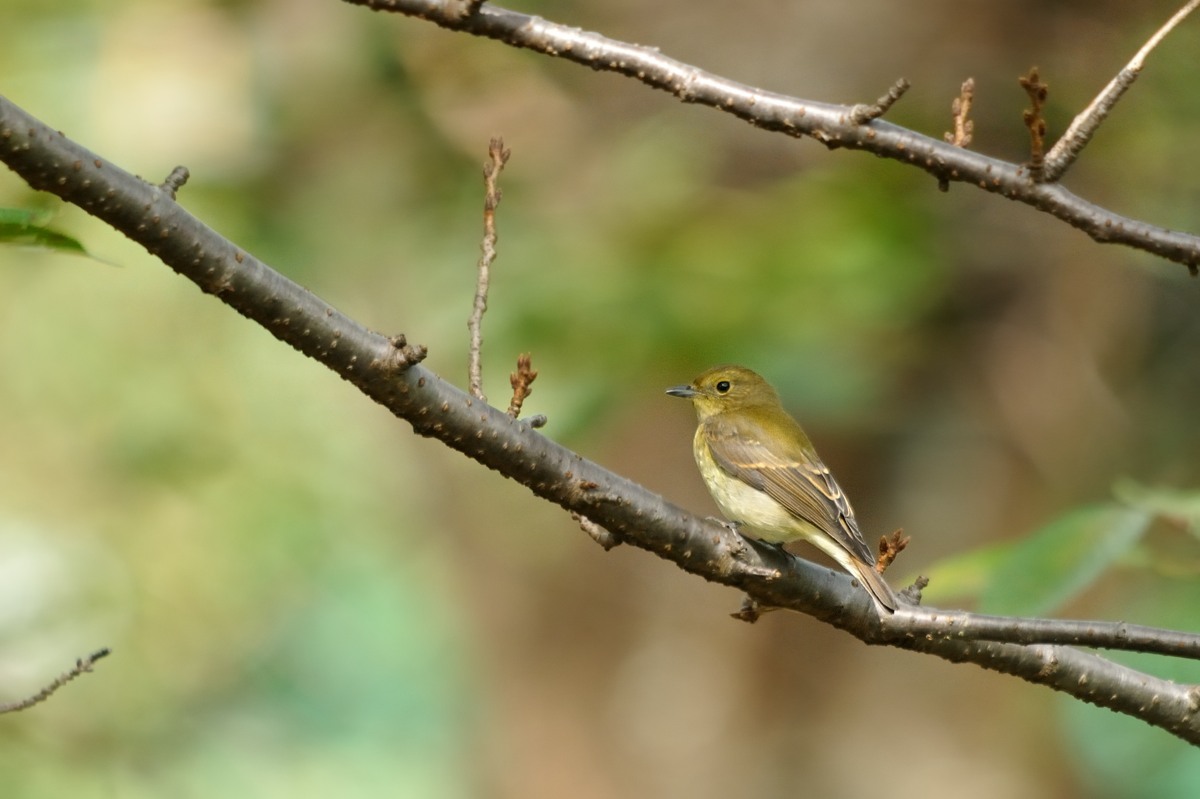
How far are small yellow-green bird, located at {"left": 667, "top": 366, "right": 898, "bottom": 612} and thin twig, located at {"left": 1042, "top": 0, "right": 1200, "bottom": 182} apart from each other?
60.9 inches

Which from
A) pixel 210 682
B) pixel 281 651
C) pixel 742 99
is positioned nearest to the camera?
pixel 742 99

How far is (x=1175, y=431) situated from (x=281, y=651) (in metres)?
7.89

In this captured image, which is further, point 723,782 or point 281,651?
point 281,651

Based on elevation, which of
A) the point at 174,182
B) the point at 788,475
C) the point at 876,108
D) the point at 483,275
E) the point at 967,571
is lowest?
the point at 967,571

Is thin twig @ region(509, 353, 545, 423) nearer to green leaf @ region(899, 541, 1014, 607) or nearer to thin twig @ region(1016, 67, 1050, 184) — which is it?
thin twig @ region(1016, 67, 1050, 184)

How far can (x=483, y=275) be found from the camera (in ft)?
8.71

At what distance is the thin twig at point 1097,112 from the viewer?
229 centimetres

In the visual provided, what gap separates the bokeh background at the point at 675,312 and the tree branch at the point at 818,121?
189 cm

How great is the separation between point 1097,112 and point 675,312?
246 centimetres

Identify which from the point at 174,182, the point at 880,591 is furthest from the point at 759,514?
the point at 174,182

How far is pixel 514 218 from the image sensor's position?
6.09 metres

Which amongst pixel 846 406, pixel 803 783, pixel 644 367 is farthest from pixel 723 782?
pixel 644 367

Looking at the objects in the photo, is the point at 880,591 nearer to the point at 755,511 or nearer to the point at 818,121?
the point at 818,121

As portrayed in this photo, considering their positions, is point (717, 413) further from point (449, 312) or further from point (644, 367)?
point (449, 312)
